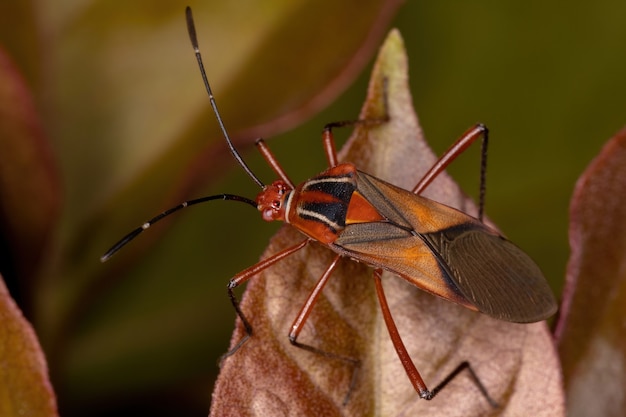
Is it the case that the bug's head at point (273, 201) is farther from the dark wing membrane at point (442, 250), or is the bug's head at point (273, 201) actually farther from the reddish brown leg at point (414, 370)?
the reddish brown leg at point (414, 370)

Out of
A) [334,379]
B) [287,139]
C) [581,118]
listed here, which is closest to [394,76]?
[334,379]

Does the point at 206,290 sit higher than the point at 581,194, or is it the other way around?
the point at 581,194

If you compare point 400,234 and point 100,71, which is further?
point 400,234

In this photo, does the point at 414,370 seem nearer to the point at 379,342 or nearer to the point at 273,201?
the point at 379,342

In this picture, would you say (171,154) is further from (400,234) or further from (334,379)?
(334,379)


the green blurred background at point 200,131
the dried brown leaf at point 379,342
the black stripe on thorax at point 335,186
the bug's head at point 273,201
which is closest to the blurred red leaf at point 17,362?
the dried brown leaf at point 379,342

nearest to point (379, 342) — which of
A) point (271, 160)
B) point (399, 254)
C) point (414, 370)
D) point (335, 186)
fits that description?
point (414, 370)
